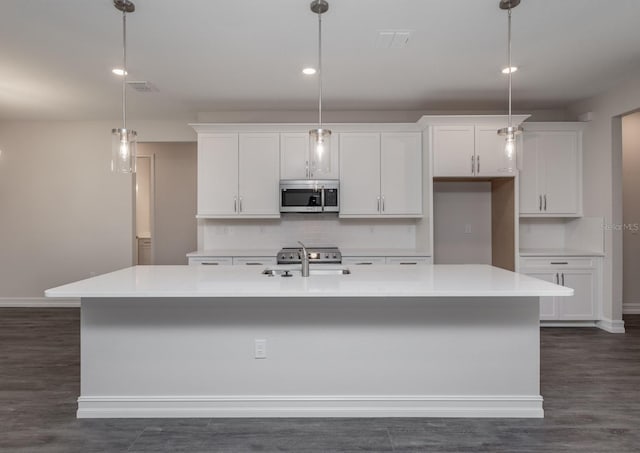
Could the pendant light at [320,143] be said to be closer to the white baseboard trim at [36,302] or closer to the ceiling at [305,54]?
the ceiling at [305,54]

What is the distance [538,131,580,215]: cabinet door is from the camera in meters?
4.78

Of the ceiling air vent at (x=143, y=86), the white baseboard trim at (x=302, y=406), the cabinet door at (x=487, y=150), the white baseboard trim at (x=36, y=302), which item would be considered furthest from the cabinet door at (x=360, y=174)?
the white baseboard trim at (x=36, y=302)

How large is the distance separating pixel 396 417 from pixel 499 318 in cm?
87

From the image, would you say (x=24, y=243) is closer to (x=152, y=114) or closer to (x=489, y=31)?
(x=152, y=114)

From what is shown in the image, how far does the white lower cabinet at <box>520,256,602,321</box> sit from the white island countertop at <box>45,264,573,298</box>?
200 cm

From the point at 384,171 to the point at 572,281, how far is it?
2399 millimetres

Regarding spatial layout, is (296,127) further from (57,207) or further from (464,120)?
(57,207)

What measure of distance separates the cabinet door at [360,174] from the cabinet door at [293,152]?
1.46 feet

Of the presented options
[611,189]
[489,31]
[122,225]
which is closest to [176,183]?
[122,225]

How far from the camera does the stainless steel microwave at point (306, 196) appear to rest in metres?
4.74

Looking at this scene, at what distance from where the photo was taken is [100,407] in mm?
2518

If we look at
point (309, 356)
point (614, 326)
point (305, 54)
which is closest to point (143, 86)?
point (305, 54)

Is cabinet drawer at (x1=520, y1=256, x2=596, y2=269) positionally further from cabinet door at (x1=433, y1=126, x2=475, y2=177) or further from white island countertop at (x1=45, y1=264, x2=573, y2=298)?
white island countertop at (x1=45, y1=264, x2=573, y2=298)

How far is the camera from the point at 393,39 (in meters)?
3.13
